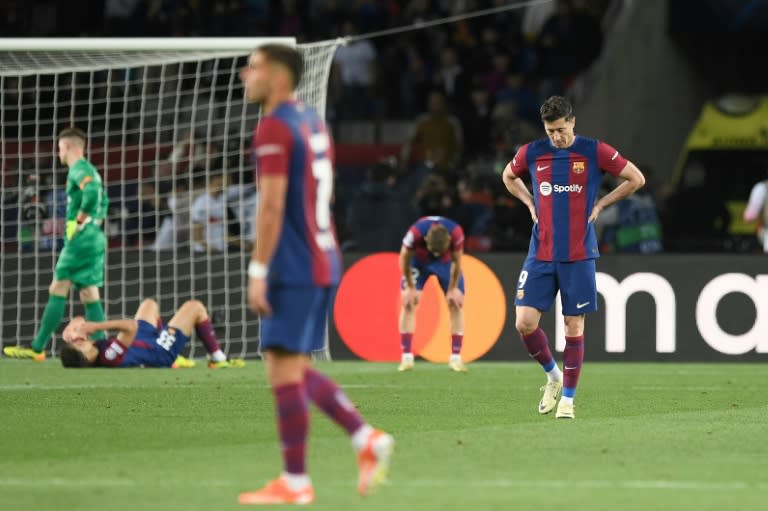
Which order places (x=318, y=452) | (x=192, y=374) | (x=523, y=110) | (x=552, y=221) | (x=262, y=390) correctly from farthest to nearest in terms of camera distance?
1. (x=523, y=110)
2. (x=192, y=374)
3. (x=262, y=390)
4. (x=552, y=221)
5. (x=318, y=452)

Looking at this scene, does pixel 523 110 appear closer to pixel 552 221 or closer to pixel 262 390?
pixel 262 390

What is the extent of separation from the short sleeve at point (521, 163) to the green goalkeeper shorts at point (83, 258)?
5.93 metres

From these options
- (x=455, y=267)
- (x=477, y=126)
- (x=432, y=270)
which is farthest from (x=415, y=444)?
(x=477, y=126)

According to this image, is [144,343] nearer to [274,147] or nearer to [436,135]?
[436,135]

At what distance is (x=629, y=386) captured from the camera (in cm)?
1381

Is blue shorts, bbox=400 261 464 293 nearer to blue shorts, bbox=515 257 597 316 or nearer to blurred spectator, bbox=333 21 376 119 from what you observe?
blue shorts, bbox=515 257 597 316

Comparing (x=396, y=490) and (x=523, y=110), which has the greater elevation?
(x=523, y=110)

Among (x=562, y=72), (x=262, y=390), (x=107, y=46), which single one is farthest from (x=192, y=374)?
(x=562, y=72)

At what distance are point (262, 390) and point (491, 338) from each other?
528cm

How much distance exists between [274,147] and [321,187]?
33cm

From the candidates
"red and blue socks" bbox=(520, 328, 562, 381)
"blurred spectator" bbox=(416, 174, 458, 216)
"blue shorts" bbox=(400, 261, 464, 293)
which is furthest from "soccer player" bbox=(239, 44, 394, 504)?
"blurred spectator" bbox=(416, 174, 458, 216)

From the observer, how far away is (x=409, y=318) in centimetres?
1630

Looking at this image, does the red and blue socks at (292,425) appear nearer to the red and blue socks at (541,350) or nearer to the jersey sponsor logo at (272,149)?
the jersey sponsor logo at (272,149)

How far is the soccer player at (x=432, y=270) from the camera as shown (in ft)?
51.9
